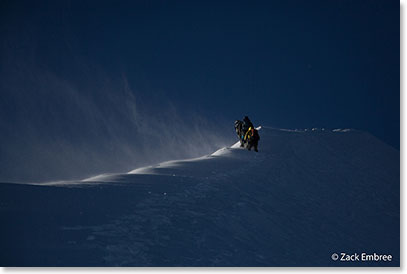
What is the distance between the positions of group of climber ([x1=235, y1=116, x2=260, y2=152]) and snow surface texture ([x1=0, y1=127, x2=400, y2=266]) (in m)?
2.77

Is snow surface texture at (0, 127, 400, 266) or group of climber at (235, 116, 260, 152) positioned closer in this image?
snow surface texture at (0, 127, 400, 266)

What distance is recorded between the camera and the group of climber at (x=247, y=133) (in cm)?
1848

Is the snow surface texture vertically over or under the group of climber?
under

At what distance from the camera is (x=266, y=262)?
7.24 meters

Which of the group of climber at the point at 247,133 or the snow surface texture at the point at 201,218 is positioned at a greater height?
the group of climber at the point at 247,133

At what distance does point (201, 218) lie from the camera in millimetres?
7949

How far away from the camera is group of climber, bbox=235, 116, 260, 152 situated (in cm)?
1848

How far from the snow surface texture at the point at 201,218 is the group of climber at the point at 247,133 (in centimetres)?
277

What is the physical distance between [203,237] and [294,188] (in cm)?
717

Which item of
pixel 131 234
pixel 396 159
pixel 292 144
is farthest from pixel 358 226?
pixel 396 159

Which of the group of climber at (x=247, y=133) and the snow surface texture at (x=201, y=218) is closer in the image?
the snow surface texture at (x=201, y=218)

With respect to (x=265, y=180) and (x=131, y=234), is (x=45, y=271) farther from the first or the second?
(x=265, y=180)

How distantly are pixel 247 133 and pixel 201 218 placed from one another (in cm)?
1158

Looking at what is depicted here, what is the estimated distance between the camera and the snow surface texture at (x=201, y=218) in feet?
20.1
